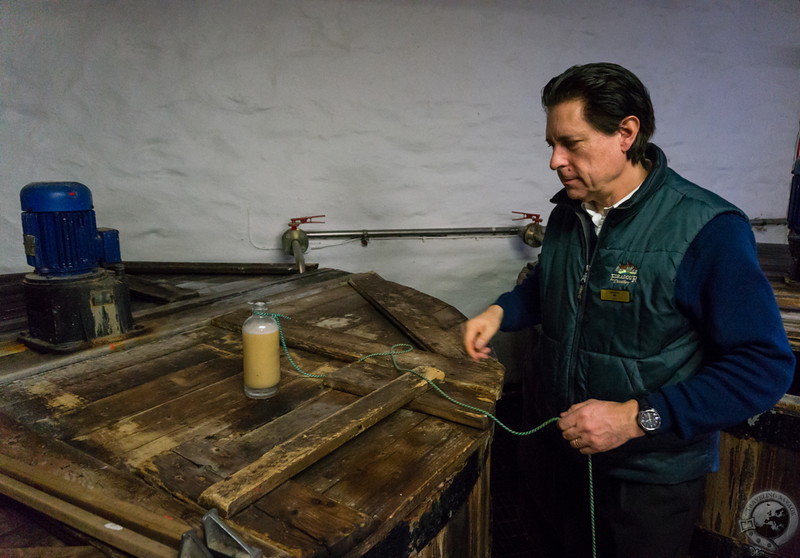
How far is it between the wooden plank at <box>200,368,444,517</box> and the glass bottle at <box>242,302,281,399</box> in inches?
13.2

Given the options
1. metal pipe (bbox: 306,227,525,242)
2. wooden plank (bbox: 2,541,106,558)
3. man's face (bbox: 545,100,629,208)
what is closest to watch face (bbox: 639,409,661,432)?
man's face (bbox: 545,100,629,208)

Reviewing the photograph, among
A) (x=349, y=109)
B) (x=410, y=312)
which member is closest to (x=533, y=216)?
(x=349, y=109)

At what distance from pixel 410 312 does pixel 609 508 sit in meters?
1.11

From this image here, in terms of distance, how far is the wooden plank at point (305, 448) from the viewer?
109cm

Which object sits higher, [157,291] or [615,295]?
[615,295]

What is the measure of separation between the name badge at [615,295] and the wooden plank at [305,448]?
2.02 feet

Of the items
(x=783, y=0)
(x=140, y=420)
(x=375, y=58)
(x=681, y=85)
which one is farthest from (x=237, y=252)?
(x=783, y=0)

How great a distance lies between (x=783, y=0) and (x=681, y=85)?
3.65 feet

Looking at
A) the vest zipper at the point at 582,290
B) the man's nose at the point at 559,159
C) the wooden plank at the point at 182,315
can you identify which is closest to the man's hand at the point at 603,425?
the vest zipper at the point at 582,290

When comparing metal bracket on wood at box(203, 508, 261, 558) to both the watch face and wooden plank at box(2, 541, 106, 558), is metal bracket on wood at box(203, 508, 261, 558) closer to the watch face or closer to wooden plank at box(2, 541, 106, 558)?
wooden plank at box(2, 541, 106, 558)

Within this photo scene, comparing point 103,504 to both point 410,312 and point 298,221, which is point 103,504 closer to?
point 410,312

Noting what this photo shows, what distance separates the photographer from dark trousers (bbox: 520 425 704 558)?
1.64 m

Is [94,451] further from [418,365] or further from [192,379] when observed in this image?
[418,365]

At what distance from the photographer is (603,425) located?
1.40 m
